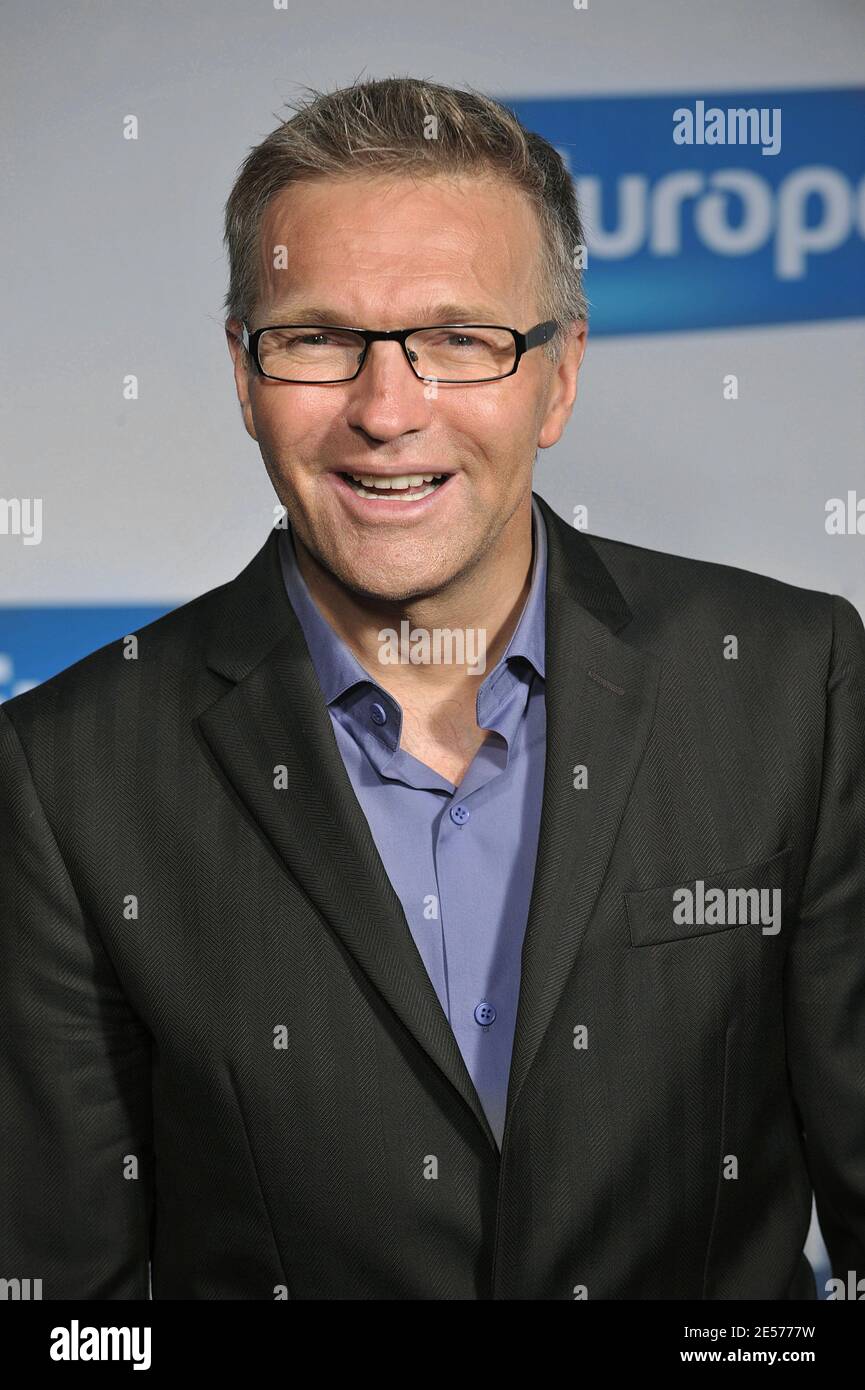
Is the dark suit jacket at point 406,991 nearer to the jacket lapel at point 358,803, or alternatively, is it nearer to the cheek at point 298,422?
the jacket lapel at point 358,803

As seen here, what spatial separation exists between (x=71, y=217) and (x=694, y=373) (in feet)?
3.26

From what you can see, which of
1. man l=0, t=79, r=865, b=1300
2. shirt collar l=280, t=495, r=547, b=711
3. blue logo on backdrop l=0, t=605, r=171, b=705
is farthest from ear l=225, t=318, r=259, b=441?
blue logo on backdrop l=0, t=605, r=171, b=705

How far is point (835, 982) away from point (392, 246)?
95 cm

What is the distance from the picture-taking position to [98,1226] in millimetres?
1745

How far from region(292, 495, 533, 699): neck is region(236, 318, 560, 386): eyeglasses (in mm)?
182

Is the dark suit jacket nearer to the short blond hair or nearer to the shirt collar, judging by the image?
the shirt collar

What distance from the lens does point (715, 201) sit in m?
2.34

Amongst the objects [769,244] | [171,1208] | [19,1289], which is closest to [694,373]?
[769,244]

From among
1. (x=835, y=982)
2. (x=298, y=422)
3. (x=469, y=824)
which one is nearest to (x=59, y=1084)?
(x=469, y=824)

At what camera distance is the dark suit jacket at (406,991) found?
1595mm

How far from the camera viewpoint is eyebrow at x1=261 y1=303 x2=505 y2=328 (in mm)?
1608

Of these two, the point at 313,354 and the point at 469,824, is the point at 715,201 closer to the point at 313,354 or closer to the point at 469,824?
the point at 313,354

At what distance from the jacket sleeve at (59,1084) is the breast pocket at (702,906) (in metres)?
0.58

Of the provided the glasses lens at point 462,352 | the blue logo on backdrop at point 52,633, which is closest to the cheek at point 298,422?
the glasses lens at point 462,352
